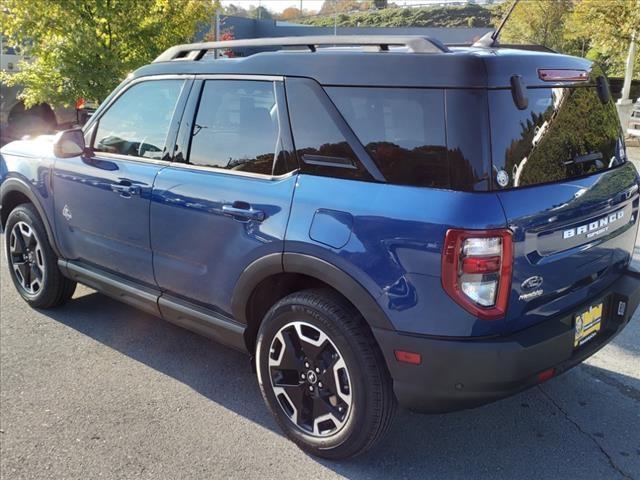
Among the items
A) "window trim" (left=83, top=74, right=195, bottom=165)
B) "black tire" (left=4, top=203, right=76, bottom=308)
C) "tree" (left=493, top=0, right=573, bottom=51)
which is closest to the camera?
"window trim" (left=83, top=74, right=195, bottom=165)

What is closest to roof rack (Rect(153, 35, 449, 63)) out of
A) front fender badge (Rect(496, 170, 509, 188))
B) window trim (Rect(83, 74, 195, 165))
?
window trim (Rect(83, 74, 195, 165))

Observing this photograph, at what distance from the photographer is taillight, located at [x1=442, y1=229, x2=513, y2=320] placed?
2.24 meters

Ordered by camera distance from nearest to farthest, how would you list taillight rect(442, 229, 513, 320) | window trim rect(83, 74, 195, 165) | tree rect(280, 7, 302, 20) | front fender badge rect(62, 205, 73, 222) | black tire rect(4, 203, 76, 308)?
taillight rect(442, 229, 513, 320)
window trim rect(83, 74, 195, 165)
front fender badge rect(62, 205, 73, 222)
black tire rect(4, 203, 76, 308)
tree rect(280, 7, 302, 20)

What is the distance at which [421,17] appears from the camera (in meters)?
65.2

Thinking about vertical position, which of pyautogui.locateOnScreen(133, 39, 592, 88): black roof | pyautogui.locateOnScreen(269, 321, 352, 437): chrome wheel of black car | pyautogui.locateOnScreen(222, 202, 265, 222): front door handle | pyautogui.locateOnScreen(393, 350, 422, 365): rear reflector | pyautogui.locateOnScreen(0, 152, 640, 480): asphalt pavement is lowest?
pyautogui.locateOnScreen(0, 152, 640, 480): asphalt pavement

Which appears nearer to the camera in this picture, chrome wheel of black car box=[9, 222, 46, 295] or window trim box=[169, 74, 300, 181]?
window trim box=[169, 74, 300, 181]

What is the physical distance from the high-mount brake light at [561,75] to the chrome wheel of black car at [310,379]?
1.48 m

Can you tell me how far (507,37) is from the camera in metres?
26.9

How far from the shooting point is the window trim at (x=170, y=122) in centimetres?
338

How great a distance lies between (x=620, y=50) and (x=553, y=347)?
15995 millimetres

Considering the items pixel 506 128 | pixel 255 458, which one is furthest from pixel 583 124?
pixel 255 458

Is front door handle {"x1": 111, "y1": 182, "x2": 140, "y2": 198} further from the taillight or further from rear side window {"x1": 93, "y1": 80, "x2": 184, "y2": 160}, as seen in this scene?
the taillight

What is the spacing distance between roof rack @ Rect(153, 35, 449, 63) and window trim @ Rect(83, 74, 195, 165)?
17 cm

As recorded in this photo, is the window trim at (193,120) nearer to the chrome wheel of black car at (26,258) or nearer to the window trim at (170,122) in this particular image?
the window trim at (170,122)
